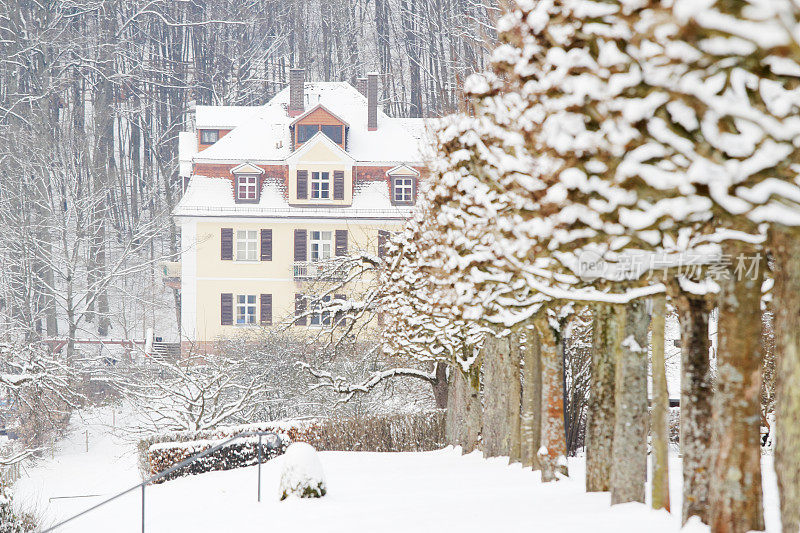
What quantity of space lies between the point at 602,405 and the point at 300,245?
36.7m

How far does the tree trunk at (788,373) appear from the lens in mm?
6051

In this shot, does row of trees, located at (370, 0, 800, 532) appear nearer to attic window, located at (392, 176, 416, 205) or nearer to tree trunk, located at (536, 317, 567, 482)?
tree trunk, located at (536, 317, 567, 482)

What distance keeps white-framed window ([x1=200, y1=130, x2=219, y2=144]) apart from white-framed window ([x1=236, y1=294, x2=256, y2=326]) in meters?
8.58

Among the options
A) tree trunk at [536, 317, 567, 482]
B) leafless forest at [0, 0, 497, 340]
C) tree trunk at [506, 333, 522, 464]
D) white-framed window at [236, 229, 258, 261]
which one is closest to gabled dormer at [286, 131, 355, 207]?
white-framed window at [236, 229, 258, 261]

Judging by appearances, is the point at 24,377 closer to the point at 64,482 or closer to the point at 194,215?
the point at 64,482

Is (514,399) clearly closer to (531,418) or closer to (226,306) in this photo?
(531,418)

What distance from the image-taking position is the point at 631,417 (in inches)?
384

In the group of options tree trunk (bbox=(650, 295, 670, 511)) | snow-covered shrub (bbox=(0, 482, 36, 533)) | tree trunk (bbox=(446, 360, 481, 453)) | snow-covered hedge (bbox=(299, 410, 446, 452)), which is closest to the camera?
tree trunk (bbox=(650, 295, 670, 511))

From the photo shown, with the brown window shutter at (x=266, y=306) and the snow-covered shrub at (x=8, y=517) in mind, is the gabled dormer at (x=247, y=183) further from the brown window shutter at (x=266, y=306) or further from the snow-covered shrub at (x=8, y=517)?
the snow-covered shrub at (x=8, y=517)

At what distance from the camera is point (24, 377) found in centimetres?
2200

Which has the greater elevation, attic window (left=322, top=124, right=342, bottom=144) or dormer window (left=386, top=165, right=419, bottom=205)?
attic window (left=322, top=124, right=342, bottom=144)

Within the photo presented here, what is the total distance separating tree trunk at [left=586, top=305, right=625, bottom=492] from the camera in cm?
1117

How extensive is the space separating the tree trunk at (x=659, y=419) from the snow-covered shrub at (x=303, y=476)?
5.56 metres

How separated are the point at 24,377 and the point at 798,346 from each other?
1955 cm
